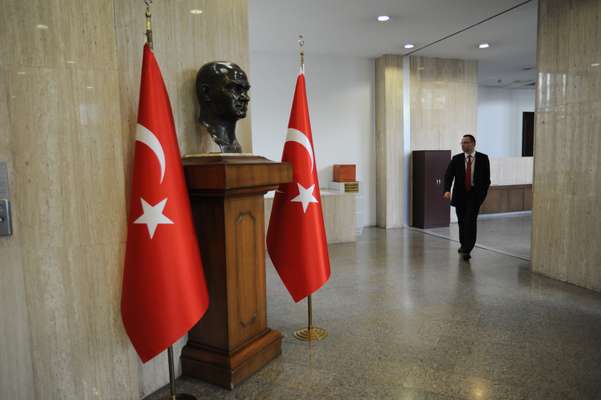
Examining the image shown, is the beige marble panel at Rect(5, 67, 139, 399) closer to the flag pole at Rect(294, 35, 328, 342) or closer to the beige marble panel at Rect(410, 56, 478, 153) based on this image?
→ the flag pole at Rect(294, 35, 328, 342)

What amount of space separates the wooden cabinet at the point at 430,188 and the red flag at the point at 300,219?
5082 mm

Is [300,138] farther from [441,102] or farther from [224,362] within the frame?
[441,102]

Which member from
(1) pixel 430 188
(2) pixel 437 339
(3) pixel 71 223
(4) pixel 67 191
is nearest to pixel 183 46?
(4) pixel 67 191

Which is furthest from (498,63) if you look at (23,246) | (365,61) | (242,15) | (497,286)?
(23,246)

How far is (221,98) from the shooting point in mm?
2379

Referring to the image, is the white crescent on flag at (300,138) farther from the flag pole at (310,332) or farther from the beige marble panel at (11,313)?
the beige marble panel at (11,313)

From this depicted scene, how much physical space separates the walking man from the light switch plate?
4.84 m

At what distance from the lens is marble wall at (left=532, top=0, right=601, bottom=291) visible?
3959 mm

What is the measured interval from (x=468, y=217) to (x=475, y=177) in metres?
0.52

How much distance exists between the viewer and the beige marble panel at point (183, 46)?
2162 millimetres

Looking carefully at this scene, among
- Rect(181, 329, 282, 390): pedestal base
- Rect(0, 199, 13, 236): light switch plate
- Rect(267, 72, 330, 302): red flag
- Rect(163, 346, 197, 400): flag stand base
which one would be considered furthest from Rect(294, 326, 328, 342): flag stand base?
Rect(0, 199, 13, 236): light switch plate

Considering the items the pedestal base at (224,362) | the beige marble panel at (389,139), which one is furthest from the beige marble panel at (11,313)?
the beige marble panel at (389,139)

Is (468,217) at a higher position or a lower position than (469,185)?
lower

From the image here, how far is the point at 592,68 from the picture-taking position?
3.93 m
